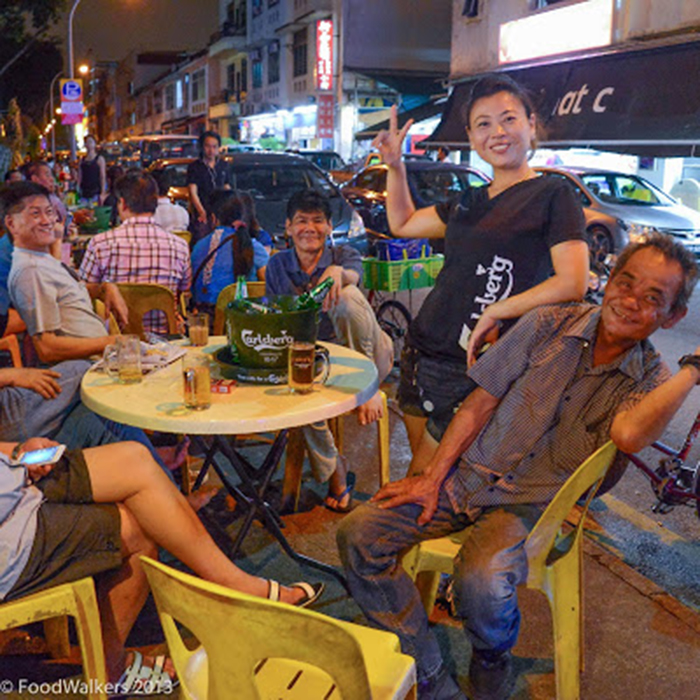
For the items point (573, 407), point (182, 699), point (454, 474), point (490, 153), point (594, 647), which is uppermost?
point (490, 153)

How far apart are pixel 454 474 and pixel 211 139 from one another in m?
7.39

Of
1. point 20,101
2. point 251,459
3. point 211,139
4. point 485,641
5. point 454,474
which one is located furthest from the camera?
point 20,101

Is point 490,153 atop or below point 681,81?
below

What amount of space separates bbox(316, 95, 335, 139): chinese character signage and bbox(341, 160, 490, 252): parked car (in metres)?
16.5

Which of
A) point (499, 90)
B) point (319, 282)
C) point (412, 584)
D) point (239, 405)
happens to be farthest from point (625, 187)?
point (412, 584)

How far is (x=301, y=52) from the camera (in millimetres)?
32906

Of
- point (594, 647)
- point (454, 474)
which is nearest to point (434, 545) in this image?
point (454, 474)

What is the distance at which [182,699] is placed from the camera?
1.81 meters

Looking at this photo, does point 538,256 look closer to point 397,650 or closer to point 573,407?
point 573,407

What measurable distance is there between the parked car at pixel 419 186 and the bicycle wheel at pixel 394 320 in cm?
504

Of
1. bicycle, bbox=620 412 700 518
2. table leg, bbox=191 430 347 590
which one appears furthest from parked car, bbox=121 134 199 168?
bicycle, bbox=620 412 700 518

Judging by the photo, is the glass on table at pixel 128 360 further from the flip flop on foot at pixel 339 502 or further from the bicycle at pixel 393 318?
the bicycle at pixel 393 318

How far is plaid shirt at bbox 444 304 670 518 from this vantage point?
244 cm

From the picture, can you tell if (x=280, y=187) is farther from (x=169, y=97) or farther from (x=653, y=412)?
(x=169, y=97)
